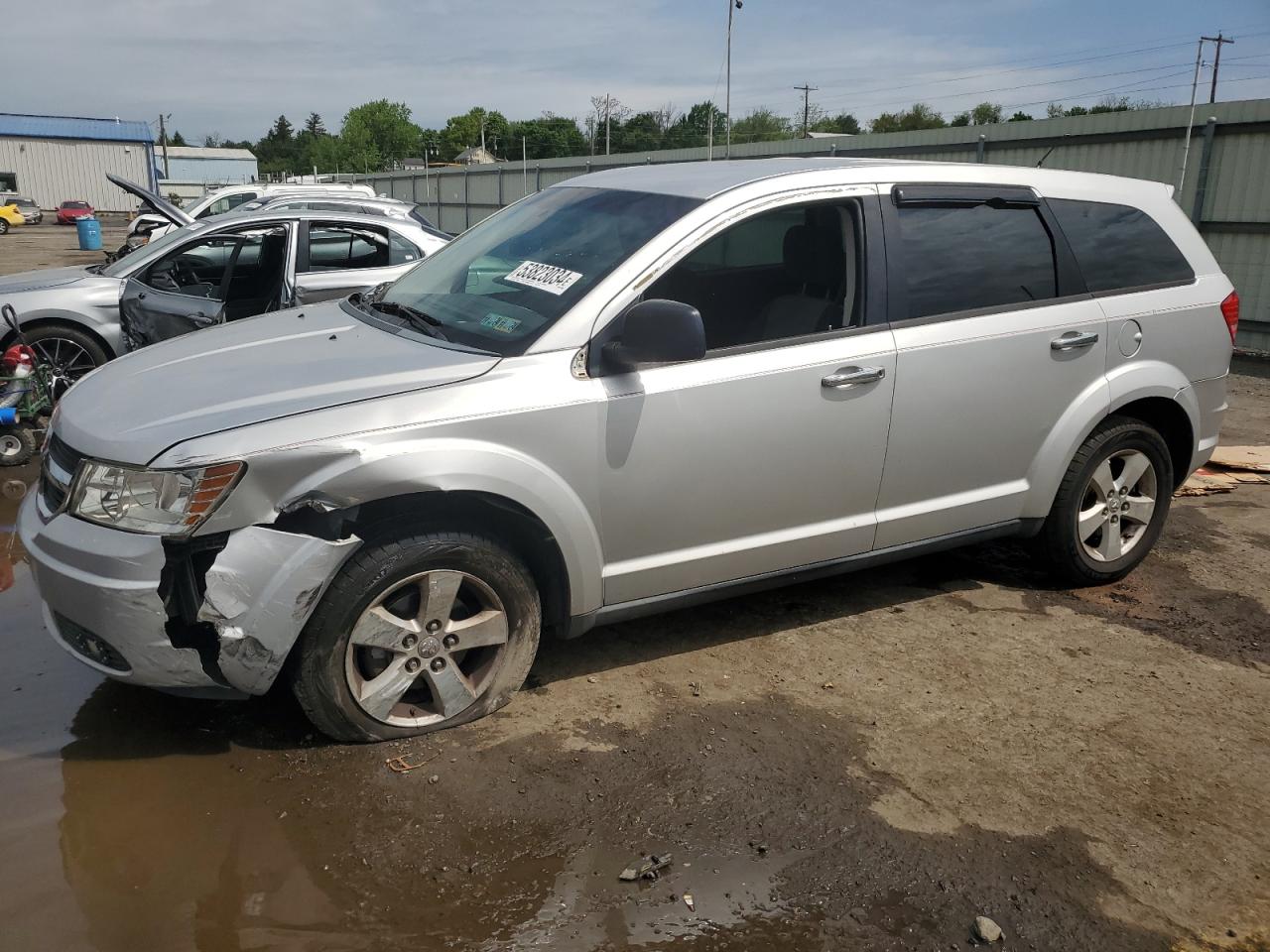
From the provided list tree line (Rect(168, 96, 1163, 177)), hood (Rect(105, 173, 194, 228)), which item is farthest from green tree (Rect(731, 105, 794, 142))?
hood (Rect(105, 173, 194, 228))

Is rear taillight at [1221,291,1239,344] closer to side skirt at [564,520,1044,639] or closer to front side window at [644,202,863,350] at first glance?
side skirt at [564,520,1044,639]

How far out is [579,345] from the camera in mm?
3574

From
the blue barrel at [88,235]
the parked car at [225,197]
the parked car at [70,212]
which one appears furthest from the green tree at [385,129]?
the parked car at [225,197]

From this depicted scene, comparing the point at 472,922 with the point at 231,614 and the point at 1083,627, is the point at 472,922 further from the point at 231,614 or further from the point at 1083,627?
the point at 1083,627

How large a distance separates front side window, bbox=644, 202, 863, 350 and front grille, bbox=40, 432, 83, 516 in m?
2.10

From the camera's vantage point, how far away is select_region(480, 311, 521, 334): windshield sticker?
3674 millimetres

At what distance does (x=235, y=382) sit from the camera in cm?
347

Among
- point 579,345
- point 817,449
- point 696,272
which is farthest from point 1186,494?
point 579,345

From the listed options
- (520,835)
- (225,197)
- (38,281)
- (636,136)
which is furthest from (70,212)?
(520,835)

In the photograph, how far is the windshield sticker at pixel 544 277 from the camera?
3773mm

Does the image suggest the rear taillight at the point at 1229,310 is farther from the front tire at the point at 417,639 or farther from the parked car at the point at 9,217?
the parked car at the point at 9,217

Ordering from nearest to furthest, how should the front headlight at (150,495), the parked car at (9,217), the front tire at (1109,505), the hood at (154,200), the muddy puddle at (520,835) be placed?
the muddy puddle at (520,835) → the front headlight at (150,495) → the front tire at (1109,505) → the hood at (154,200) → the parked car at (9,217)

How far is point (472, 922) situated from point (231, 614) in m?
1.16

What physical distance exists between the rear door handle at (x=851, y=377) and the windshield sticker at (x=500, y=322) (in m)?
1.19
